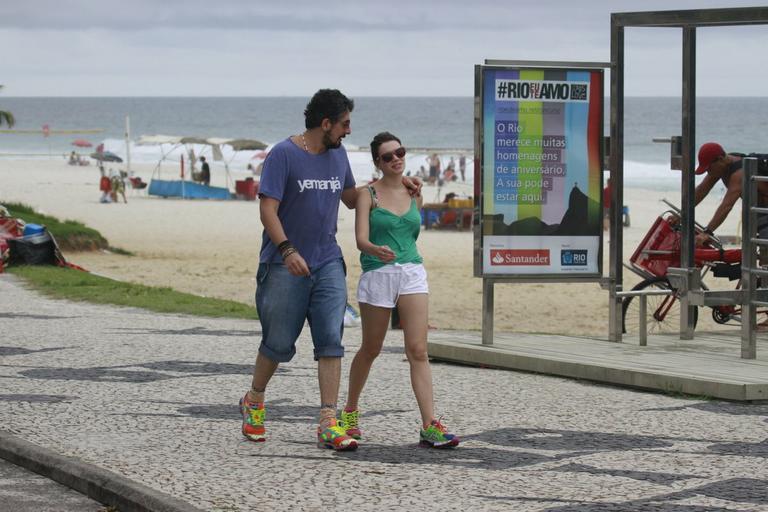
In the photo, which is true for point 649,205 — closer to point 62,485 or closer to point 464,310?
point 464,310

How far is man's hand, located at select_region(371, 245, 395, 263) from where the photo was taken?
6469 mm

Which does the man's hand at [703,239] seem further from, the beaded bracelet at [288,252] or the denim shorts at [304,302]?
the beaded bracelet at [288,252]

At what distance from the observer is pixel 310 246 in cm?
645

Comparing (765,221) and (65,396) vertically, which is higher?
(765,221)

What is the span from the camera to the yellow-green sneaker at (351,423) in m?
6.67

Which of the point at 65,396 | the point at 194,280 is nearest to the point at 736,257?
the point at 65,396

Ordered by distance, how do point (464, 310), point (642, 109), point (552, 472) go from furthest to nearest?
point (642, 109) < point (464, 310) < point (552, 472)

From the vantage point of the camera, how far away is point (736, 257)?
1151 cm

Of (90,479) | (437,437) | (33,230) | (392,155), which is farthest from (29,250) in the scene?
(90,479)

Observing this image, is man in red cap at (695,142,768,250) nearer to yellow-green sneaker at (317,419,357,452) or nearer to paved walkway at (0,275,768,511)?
paved walkway at (0,275,768,511)

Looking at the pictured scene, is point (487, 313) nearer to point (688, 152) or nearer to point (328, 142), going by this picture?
point (688, 152)

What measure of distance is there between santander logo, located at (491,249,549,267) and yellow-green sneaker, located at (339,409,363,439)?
335 centimetres

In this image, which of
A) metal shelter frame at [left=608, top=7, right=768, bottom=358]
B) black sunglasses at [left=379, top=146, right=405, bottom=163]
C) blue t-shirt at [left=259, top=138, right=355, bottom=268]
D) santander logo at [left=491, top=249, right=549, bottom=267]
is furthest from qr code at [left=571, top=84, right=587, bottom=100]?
blue t-shirt at [left=259, top=138, right=355, bottom=268]

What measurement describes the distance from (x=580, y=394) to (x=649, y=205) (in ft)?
135
